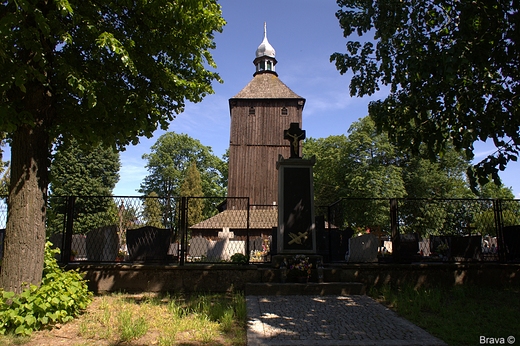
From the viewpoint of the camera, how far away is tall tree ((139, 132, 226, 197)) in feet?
157

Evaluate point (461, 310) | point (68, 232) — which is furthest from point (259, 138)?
point (461, 310)

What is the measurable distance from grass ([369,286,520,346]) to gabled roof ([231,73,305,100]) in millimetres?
26225

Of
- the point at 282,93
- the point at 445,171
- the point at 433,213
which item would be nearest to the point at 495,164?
the point at 433,213

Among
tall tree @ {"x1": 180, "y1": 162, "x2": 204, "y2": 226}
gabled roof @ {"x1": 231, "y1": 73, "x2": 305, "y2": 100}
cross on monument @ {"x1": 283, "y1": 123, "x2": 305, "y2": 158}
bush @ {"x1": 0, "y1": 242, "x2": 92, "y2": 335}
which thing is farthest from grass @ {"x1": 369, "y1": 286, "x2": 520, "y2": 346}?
tall tree @ {"x1": 180, "y1": 162, "x2": 204, "y2": 226}

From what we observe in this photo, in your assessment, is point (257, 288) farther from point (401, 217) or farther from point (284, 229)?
point (401, 217)

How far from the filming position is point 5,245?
6020mm

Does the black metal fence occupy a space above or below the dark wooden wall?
below

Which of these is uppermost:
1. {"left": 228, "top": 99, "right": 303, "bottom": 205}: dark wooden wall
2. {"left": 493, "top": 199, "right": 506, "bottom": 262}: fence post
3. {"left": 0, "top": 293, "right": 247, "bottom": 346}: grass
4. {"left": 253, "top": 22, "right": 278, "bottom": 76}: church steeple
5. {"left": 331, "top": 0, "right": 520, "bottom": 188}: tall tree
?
{"left": 253, "top": 22, "right": 278, "bottom": 76}: church steeple

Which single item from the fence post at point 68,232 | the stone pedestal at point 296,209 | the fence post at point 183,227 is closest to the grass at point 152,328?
the fence post at point 183,227

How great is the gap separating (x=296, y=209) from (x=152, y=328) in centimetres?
489

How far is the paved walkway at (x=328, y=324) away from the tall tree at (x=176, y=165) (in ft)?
133

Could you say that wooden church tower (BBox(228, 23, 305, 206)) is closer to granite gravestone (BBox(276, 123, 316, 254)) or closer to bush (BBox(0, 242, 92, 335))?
granite gravestone (BBox(276, 123, 316, 254))

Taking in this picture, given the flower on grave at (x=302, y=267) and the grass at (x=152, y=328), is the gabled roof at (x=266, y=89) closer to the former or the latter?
the flower on grave at (x=302, y=267)

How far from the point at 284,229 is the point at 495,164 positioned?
5.43 meters
